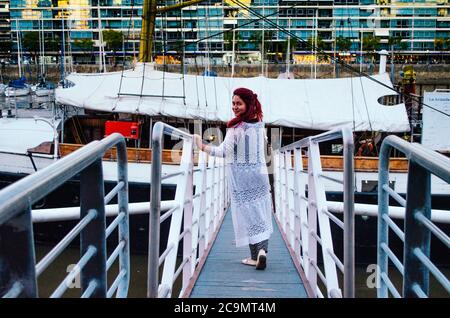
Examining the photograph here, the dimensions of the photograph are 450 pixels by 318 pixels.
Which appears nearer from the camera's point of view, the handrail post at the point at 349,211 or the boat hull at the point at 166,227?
the handrail post at the point at 349,211

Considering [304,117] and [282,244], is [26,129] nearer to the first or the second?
[304,117]

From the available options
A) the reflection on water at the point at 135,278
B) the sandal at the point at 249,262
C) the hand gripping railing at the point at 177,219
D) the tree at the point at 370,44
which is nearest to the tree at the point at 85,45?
the tree at the point at 370,44

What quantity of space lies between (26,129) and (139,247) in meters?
5.94

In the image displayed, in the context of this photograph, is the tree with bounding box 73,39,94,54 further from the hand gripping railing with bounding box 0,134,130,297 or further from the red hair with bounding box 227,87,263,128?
the hand gripping railing with bounding box 0,134,130,297

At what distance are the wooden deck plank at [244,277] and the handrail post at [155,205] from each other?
109 cm

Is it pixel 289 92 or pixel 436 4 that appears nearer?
pixel 289 92

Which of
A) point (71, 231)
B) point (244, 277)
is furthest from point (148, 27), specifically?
point (71, 231)

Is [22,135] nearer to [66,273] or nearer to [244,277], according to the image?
[66,273]

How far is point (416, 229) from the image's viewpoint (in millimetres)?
1874

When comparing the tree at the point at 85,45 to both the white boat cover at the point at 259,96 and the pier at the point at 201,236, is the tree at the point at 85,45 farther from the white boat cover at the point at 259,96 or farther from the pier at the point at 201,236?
the pier at the point at 201,236

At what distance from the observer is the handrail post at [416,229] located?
1.83 m

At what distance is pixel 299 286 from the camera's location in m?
3.66

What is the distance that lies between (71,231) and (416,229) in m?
1.22

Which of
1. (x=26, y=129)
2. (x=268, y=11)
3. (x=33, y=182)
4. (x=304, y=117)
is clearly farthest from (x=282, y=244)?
(x=268, y=11)
